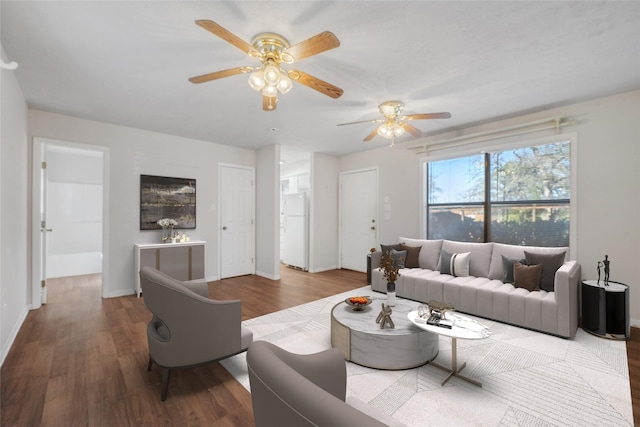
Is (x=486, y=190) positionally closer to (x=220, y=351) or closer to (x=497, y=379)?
(x=497, y=379)

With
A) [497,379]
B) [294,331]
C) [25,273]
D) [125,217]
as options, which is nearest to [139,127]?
[125,217]

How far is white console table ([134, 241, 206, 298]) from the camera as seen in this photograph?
13.8 feet

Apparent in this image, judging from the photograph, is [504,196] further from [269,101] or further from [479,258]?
[269,101]

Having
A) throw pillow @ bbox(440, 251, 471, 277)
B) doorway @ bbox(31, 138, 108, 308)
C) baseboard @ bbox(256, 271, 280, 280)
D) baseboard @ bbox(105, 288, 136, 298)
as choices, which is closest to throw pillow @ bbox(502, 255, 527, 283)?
throw pillow @ bbox(440, 251, 471, 277)

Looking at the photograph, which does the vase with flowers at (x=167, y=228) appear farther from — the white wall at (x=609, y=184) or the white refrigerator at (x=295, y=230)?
the white wall at (x=609, y=184)

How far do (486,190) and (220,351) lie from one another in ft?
14.0

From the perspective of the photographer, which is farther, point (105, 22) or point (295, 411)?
point (105, 22)

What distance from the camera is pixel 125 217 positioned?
14.3ft

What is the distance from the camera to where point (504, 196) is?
418 cm

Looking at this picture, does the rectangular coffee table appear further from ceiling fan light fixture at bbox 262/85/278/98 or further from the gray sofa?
ceiling fan light fixture at bbox 262/85/278/98

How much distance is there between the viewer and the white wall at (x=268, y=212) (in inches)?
210

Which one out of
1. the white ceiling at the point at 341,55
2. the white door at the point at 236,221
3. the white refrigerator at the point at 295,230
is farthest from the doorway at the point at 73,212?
the white refrigerator at the point at 295,230

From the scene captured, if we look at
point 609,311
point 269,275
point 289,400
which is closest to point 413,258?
point 609,311

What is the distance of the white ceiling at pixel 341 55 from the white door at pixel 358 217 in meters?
2.21
